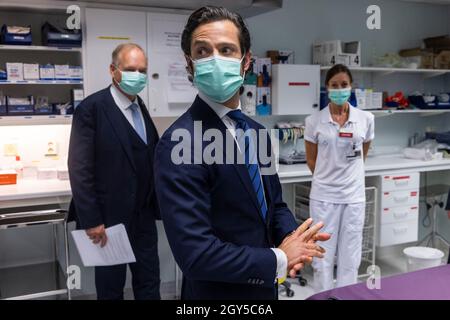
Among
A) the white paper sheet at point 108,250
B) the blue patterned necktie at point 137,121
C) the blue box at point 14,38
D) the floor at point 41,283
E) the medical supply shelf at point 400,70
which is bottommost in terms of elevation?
the floor at point 41,283

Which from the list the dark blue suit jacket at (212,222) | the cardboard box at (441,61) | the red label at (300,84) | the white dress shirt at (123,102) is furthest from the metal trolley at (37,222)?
the cardboard box at (441,61)

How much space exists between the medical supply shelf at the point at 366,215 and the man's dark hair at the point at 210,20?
252 centimetres

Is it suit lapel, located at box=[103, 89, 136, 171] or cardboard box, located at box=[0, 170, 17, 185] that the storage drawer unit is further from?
cardboard box, located at box=[0, 170, 17, 185]

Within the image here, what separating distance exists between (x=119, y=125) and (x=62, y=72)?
3.11ft

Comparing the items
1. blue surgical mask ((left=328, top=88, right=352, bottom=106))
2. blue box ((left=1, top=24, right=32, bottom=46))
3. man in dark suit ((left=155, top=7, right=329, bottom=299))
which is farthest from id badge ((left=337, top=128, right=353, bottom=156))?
blue box ((left=1, top=24, right=32, bottom=46))

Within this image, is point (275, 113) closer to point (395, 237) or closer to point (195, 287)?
point (395, 237)

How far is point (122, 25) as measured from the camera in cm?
315

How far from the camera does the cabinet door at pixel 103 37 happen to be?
3072 mm

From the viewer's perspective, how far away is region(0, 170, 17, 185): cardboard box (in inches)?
117

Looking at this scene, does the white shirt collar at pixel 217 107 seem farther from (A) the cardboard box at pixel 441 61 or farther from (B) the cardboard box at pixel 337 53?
(A) the cardboard box at pixel 441 61

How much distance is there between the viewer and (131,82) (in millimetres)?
2508

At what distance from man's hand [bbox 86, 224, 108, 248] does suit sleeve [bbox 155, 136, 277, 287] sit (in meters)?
1.38
